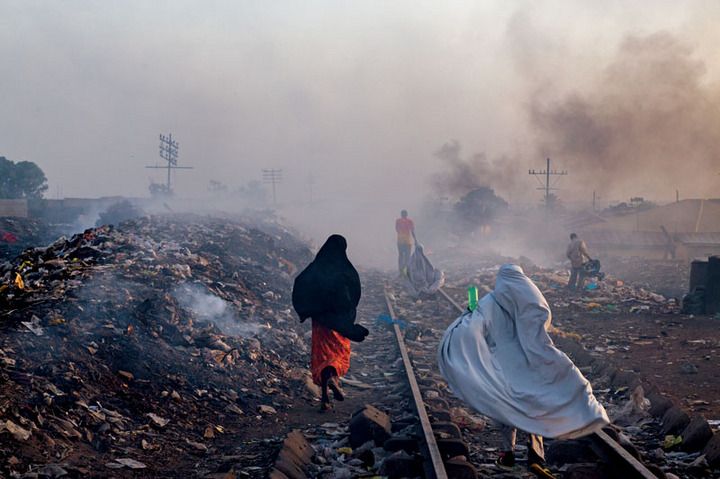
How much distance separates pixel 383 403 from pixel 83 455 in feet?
11.1

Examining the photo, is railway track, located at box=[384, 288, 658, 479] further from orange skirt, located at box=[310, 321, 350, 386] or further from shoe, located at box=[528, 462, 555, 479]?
orange skirt, located at box=[310, 321, 350, 386]

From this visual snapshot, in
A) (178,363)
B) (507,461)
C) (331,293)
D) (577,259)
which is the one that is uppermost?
(331,293)

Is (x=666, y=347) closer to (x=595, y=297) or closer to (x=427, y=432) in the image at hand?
(x=595, y=297)

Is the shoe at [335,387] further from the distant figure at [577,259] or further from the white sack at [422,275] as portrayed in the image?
the distant figure at [577,259]

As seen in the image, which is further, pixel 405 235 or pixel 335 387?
pixel 405 235

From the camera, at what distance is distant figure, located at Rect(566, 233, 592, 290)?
18344 millimetres

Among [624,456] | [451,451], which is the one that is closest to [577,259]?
[451,451]

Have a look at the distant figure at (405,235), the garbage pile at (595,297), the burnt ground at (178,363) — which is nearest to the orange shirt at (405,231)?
the distant figure at (405,235)

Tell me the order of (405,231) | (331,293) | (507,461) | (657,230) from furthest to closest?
(657,230) → (405,231) → (331,293) → (507,461)

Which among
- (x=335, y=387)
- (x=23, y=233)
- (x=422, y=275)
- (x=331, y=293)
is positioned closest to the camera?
(x=331, y=293)

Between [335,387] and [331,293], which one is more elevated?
[331,293]

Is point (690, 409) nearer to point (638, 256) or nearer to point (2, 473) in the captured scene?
point (2, 473)

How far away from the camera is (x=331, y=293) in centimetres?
745

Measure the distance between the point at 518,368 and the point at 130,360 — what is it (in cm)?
431
